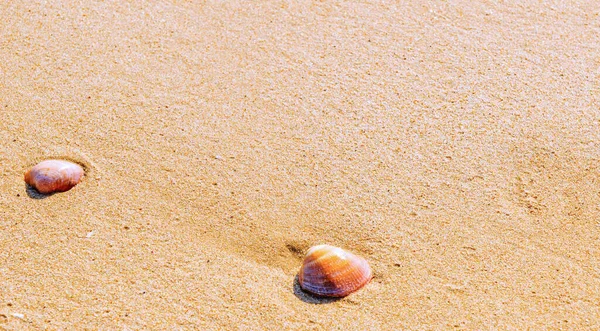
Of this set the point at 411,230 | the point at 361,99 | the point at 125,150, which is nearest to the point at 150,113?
the point at 125,150

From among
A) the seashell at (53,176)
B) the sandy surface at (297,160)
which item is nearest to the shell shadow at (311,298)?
the sandy surface at (297,160)

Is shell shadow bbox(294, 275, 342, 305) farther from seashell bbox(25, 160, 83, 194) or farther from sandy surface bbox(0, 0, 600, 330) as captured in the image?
seashell bbox(25, 160, 83, 194)

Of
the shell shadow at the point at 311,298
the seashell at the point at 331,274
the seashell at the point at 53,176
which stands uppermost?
the seashell at the point at 331,274

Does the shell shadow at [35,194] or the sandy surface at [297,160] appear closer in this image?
the sandy surface at [297,160]

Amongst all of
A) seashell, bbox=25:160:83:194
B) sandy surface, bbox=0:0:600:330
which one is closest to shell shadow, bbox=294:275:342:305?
sandy surface, bbox=0:0:600:330

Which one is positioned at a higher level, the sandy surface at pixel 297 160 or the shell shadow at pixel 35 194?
the sandy surface at pixel 297 160

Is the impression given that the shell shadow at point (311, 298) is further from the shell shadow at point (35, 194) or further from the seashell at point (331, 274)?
the shell shadow at point (35, 194)

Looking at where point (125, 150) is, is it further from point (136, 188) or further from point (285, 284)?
point (285, 284)
